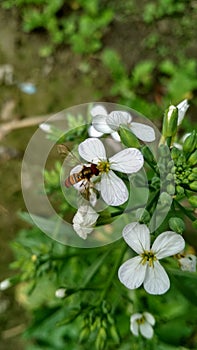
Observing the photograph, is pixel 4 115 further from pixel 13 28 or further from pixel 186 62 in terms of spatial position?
pixel 186 62

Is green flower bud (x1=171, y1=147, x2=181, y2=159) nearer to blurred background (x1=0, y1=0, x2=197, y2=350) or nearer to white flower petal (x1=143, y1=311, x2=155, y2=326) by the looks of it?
white flower petal (x1=143, y1=311, x2=155, y2=326)

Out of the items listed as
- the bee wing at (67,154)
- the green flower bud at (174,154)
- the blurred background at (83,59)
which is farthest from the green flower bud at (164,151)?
the blurred background at (83,59)

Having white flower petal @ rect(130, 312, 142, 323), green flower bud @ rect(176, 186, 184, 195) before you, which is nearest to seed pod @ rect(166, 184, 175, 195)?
green flower bud @ rect(176, 186, 184, 195)

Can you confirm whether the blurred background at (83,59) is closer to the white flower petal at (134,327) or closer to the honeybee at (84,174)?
the white flower petal at (134,327)

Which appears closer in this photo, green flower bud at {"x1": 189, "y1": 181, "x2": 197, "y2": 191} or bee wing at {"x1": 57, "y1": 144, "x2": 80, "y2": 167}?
bee wing at {"x1": 57, "y1": 144, "x2": 80, "y2": 167}

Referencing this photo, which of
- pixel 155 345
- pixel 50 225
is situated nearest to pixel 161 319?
pixel 155 345
